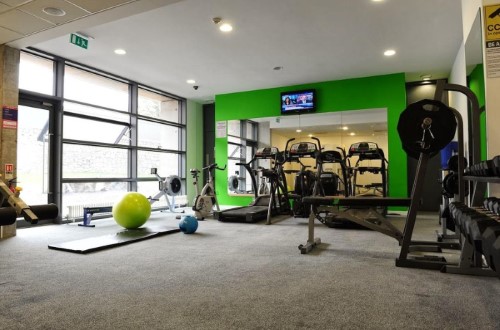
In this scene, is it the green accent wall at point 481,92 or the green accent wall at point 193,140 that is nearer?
the green accent wall at point 481,92

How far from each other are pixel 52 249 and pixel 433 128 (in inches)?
161

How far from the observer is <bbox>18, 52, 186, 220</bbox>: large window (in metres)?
5.95

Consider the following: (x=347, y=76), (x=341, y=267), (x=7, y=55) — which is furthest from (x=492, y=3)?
(x=7, y=55)

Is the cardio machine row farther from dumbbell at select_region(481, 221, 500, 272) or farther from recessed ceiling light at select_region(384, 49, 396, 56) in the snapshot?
dumbbell at select_region(481, 221, 500, 272)

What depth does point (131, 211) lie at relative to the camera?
186 inches

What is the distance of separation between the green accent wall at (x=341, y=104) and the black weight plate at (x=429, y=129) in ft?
15.6

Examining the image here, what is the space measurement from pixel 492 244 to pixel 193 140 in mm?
8820

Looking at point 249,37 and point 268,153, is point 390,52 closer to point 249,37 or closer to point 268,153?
point 249,37

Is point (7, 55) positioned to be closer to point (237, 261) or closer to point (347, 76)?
point (237, 261)

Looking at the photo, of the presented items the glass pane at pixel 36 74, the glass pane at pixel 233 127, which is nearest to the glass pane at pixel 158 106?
the glass pane at pixel 233 127

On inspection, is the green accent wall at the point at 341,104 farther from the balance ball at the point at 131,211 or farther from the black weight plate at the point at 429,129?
the black weight plate at the point at 429,129

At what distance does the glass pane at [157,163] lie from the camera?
791 cm

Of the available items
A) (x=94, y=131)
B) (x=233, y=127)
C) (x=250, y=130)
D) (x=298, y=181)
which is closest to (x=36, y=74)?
(x=94, y=131)

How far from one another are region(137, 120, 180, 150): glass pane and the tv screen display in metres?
3.19
